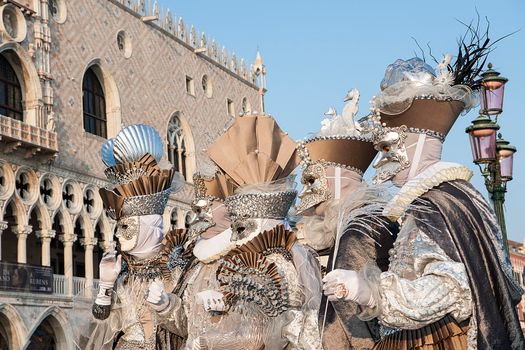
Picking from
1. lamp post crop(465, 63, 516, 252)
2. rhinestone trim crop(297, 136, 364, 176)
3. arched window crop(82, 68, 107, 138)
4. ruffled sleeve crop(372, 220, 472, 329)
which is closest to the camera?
ruffled sleeve crop(372, 220, 472, 329)

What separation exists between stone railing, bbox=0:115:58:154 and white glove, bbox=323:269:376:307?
11.6 m

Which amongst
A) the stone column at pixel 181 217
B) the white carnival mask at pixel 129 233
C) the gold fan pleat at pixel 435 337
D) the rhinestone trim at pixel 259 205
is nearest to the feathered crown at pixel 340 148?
the rhinestone trim at pixel 259 205

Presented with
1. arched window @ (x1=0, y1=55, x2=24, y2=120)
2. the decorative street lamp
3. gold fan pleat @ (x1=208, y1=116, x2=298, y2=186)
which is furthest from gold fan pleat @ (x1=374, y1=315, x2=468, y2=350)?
arched window @ (x1=0, y1=55, x2=24, y2=120)

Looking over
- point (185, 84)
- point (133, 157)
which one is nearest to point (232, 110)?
point (185, 84)

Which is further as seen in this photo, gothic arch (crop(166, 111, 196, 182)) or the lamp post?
gothic arch (crop(166, 111, 196, 182))

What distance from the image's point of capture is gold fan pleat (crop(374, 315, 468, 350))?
2061 millimetres

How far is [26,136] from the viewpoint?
43.3 ft

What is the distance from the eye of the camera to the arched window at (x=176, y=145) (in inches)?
727

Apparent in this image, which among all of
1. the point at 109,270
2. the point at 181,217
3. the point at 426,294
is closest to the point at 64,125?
the point at 181,217

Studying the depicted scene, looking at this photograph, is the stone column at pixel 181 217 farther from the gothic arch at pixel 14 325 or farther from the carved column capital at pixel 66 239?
the gothic arch at pixel 14 325

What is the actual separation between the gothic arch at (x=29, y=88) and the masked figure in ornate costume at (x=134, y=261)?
10377 mm

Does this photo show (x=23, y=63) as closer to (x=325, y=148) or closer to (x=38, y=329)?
(x=38, y=329)

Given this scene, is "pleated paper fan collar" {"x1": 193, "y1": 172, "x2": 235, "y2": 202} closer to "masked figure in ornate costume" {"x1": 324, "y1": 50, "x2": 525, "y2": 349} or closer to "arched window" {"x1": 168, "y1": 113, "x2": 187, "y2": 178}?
"masked figure in ornate costume" {"x1": 324, "y1": 50, "x2": 525, "y2": 349}

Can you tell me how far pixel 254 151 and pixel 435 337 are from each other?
1254 millimetres
